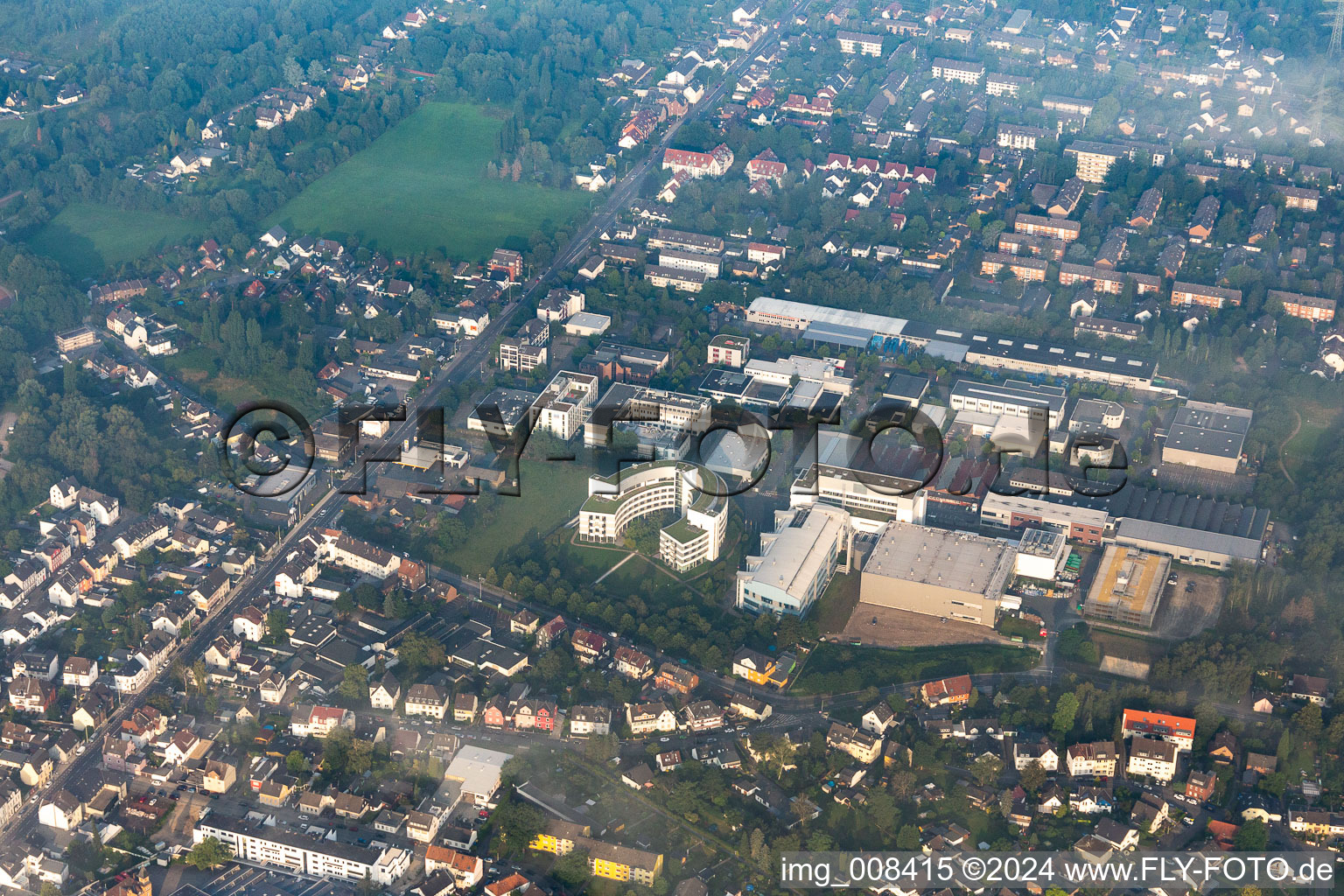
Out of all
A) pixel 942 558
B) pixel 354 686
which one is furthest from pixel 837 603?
pixel 354 686

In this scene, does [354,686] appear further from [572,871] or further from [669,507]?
[669,507]

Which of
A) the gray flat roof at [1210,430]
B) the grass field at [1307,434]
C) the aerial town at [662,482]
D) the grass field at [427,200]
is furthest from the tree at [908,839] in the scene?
the grass field at [427,200]

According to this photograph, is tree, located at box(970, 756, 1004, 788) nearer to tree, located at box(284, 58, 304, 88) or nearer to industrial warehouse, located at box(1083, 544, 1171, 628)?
industrial warehouse, located at box(1083, 544, 1171, 628)

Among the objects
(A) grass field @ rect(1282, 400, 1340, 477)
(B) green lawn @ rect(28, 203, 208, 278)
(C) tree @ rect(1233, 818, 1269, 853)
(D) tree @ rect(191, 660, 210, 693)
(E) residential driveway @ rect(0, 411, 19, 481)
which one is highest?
(C) tree @ rect(1233, 818, 1269, 853)

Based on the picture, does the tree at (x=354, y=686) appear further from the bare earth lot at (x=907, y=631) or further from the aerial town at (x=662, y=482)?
the bare earth lot at (x=907, y=631)

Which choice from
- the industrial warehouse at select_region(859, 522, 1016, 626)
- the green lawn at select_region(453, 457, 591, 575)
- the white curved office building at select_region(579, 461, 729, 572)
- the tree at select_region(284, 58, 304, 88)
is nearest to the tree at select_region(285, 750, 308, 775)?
the green lawn at select_region(453, 457, 591, 575)
